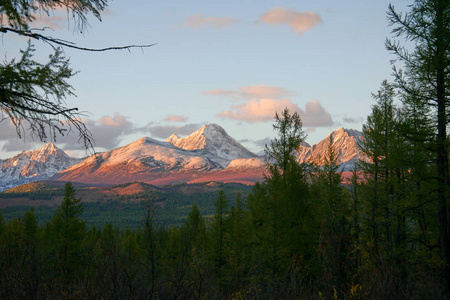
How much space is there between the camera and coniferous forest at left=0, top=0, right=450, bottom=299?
7.91 m

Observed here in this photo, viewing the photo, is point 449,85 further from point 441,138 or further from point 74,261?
point 74,261

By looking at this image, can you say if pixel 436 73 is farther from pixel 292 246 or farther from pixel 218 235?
pixel 218 235

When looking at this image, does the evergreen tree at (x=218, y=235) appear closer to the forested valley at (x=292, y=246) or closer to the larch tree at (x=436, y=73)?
the forested valley at (x=292, y=246)

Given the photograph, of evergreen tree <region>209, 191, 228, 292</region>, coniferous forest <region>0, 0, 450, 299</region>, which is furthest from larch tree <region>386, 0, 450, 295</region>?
evergreen tree <region>209, 191, 228, 292</region>

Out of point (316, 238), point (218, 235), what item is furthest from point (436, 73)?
point (218, 235)

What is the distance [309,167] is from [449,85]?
9283 mm

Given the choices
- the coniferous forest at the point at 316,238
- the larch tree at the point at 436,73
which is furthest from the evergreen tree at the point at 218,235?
the larch tree at the point at 436,73

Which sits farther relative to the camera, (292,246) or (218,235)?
(218,235)

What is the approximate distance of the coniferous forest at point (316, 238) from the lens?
791cm

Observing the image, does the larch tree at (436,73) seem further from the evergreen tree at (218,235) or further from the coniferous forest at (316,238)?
the evergreen tree at (218,235)

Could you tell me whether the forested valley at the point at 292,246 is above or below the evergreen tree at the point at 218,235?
above

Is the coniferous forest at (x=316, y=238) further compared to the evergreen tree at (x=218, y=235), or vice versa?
the evergreen tree at (x=218, y=235)

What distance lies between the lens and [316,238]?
1972 cm

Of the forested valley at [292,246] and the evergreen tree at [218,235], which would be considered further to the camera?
the evergreen tree at [218,235]
